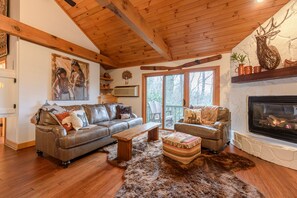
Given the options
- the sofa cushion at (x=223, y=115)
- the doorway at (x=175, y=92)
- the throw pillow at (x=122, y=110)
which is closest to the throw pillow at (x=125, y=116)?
the throw pillow at (x=122, y=110)

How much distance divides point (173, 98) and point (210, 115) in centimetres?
155

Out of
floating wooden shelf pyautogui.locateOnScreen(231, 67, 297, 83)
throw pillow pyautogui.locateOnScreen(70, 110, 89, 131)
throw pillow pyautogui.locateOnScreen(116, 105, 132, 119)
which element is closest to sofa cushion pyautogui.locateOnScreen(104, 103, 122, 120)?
throw pillow pyautogui.locateOnScreen(116, 105, 132, 119)

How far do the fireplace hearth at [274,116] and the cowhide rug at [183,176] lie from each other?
77 centimetres

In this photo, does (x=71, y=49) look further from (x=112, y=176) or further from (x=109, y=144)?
(x=112, y=176)

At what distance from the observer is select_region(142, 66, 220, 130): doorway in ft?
13.5

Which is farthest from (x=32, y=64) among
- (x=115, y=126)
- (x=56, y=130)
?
(x=115, y=126)

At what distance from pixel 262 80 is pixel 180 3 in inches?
87.5

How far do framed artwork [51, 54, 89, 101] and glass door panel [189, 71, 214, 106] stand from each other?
10.6ft

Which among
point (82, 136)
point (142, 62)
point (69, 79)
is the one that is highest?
point (142, 62)

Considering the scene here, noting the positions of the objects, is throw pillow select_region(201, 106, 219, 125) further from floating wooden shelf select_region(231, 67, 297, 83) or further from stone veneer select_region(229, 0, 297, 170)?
floating wooden shelf select_region(231, 67, 297, 83)

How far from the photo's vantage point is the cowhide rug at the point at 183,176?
5.45 ft

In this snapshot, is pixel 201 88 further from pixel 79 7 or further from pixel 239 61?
pixel 79 7

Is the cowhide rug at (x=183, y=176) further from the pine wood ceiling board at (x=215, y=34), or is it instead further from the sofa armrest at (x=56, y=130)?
the pine wood ceiling board at (x=215, y=34)

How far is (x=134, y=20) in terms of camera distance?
2.80 m
